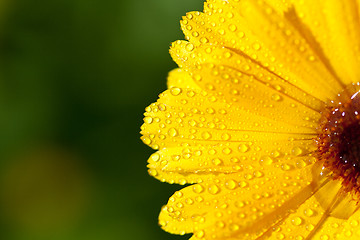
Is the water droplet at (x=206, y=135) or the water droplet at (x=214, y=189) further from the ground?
the water droplet at (x=206, y=135)

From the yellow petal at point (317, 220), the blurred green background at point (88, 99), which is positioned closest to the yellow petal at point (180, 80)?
the yellow petal at point (317, 220)

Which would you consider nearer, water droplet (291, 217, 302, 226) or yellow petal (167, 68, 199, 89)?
water droplet (291, 217, 302, 226)

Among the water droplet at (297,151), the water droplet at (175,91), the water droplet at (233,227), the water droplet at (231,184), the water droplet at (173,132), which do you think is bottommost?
the water droplet at (233,227)

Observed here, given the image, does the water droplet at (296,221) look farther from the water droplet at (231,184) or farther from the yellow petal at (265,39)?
the yellow petal at (265,39)

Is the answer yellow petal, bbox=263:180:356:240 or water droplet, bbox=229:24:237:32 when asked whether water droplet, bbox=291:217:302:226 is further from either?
water droplet, bbox=229:24:237:32

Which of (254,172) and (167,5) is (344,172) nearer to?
(254,172)

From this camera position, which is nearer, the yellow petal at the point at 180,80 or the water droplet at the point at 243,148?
the water droplet at the point at 243,148

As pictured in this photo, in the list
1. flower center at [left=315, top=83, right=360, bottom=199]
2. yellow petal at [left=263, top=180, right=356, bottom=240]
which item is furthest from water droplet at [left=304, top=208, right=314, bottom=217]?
flower center at [left=315, top=83, right=360, bottom=199]

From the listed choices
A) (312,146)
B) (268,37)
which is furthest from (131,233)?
(268,37)
